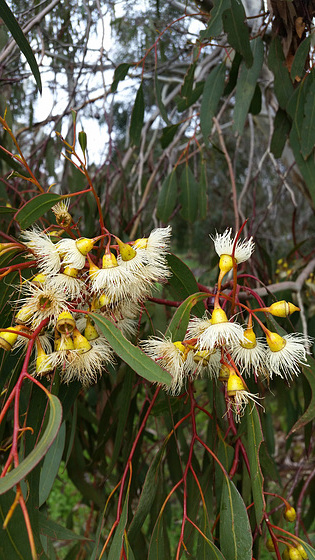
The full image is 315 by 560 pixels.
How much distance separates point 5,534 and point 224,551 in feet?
1.22

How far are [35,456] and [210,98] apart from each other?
1277 mm

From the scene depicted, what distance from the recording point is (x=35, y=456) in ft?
1.64

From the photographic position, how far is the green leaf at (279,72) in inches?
55.4

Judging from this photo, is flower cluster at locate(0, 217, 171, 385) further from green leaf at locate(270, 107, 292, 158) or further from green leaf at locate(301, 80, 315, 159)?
green leaf at locate(270, 107, 292, 158)

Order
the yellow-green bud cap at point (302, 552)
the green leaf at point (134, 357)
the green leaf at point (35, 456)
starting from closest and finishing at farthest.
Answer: the green leaf at point (35, 456)
the green leaf at point (134, 357)
the yellow-green bud cap at point (302, 552)

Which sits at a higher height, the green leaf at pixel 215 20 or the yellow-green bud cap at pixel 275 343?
the green leaf at pixel 215 20

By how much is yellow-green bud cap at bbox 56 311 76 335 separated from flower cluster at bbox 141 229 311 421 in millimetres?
136

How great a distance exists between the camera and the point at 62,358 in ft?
2.38

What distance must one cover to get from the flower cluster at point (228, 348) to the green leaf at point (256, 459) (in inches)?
0.9

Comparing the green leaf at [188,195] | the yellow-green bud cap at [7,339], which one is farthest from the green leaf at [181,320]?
the green leaf at [188,195]

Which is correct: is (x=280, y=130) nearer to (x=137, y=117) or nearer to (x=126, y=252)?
(x=137, y=117)

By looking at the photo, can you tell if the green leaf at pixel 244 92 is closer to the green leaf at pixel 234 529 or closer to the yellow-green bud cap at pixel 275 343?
the yellow-green bud cap at pixel 275 343

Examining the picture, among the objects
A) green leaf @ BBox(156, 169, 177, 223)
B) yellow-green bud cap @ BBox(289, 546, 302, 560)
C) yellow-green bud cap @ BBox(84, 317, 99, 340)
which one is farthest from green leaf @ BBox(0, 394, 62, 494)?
green leaf @ BBox(156, 169, 177, 223)

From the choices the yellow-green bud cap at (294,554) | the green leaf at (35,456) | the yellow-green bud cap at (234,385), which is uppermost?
the yellow-green bud cap at (234,385)
